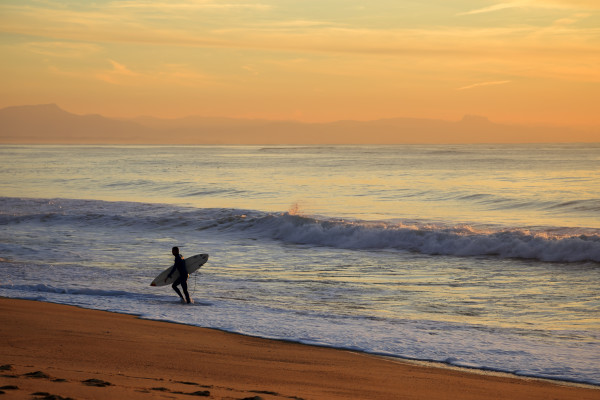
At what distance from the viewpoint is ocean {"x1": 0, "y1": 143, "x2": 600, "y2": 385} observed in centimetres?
1085

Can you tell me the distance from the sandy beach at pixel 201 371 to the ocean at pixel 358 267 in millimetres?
689

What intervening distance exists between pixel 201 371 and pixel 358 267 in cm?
1141

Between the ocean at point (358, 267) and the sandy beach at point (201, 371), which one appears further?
the ocean at point (358, 267)

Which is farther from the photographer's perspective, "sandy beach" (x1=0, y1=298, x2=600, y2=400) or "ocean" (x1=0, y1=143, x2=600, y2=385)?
"ocean" (x1=0, y1=143, x2=600, y2=385)

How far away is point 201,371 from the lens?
8352mm

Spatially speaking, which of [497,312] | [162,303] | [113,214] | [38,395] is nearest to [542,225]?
[497,312]

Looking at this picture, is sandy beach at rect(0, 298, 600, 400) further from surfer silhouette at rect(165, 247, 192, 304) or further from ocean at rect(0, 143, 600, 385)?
surfer silhouette at rect(165, 247, 192, 304)

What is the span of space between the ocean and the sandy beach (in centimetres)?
69

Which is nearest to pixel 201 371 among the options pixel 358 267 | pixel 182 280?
pixel 182 280

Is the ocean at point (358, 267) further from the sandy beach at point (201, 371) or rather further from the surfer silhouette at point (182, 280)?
the sandy beach at point (201, 371)

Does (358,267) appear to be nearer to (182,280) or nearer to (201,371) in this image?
(182,280)

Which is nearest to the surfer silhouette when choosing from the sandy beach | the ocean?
the ocean

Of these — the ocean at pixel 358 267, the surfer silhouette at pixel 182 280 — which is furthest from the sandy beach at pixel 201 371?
the surfer silhouette at pixel 182 280

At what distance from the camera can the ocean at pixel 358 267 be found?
427 inches
